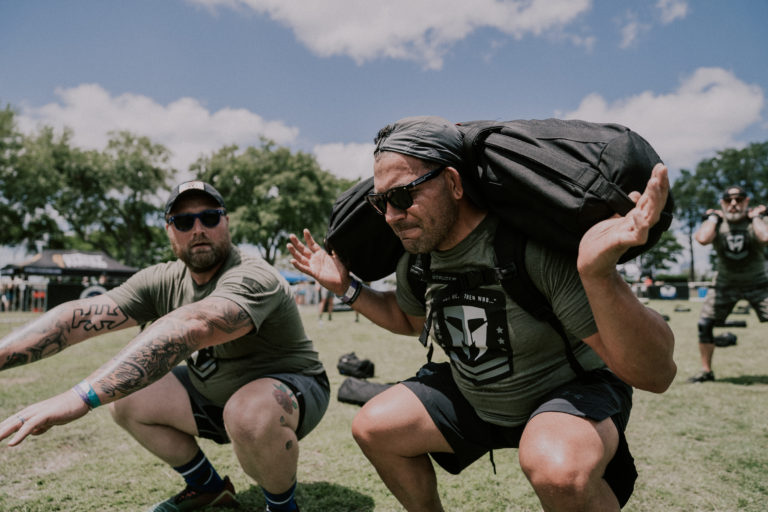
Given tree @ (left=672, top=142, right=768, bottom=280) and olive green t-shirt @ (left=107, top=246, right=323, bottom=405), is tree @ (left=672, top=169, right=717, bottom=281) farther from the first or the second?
olive green t-shirt @ (left=107, top=246, right=323, bottom=405)

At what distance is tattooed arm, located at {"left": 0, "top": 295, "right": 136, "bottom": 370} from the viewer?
99.7 inches

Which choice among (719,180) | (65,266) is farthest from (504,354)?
(719,180)

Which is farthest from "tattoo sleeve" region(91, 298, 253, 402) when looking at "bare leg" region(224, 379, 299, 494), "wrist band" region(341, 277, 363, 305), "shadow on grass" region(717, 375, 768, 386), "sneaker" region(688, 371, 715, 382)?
"shadow on grass" region(717, 375, 768, 386)

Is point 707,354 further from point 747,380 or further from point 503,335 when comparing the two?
point 503,335

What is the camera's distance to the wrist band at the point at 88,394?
1.87m

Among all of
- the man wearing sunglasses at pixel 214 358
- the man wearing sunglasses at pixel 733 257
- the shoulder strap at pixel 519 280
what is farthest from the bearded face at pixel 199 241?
the man wearing sunglasses at pixel 733 257

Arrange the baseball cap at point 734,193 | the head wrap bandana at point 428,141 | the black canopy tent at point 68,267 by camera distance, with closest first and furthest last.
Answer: the head wrap bandana at point 428,141
the baseball cap at point 734,193
the black canopy tent at point 68,267

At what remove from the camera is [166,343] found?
83.7 inches

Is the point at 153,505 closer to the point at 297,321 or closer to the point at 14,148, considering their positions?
the point at 297,321

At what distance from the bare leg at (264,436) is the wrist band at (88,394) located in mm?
821

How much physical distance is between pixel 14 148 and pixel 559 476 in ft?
133

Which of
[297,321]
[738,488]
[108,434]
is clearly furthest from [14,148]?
[738,488]

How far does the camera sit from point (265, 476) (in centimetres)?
258

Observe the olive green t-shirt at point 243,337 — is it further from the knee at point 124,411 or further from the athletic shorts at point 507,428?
the athletic shorts at point 507,428
